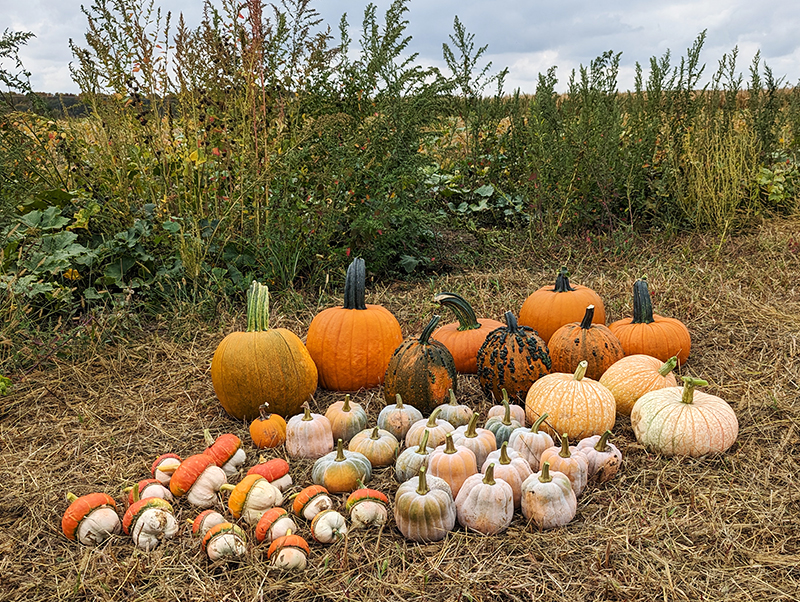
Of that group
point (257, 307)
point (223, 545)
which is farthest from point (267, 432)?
point (223, 545)

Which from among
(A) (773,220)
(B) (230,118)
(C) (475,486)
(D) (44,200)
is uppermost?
(B) (230,118)

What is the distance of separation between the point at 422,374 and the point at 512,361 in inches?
18.8

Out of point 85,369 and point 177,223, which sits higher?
point 177,223

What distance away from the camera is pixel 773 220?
6633 mm

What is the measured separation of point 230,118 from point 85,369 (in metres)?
2.17

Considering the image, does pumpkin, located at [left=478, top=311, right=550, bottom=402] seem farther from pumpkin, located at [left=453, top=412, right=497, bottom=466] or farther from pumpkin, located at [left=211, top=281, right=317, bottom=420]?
pumpkin, located at [left=211, top=281, right=317, bottom=420]

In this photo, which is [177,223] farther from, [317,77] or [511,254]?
[511,254]

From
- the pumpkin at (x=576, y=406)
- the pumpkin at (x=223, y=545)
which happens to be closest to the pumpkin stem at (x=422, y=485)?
the pumpkin at (x=223, y=545)

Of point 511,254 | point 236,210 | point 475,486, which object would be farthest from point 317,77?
point 475,486

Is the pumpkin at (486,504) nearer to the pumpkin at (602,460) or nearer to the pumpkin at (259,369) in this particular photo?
the pumpkin at (602,460)

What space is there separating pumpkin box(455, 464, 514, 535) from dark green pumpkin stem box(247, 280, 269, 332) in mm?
1445

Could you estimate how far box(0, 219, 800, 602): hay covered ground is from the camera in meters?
1.96

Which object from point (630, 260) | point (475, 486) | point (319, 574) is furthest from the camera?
point (630, 260)

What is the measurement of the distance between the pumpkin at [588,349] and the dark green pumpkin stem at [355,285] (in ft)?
3.58
